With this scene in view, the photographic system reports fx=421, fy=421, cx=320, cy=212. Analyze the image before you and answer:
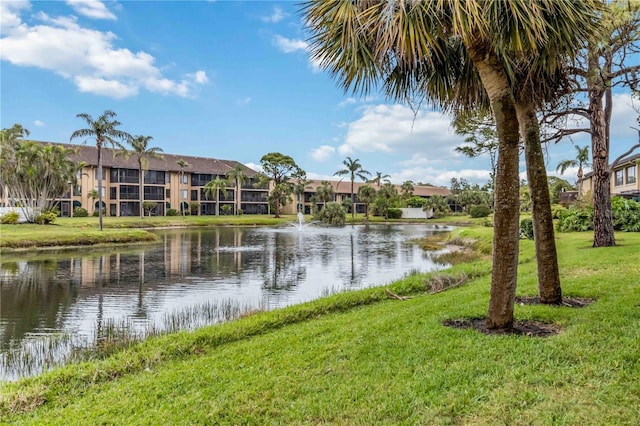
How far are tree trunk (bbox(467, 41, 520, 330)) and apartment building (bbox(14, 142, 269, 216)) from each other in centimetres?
6043

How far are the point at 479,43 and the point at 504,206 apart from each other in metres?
2.37

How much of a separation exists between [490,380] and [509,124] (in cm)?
349

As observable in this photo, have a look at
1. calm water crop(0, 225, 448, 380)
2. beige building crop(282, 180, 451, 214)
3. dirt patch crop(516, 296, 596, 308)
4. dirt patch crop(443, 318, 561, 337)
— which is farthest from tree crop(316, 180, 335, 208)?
dirt patch crop(443, 318, 561, 337)

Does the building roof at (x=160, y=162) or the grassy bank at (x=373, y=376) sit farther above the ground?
the building roof at (x=160, y=162)

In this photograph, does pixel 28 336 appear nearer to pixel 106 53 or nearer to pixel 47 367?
pixel 47 367

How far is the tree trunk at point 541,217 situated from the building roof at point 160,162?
176ft

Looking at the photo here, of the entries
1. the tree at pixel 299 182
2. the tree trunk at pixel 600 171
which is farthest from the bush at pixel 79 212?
the tree trunk at pixel 600 171

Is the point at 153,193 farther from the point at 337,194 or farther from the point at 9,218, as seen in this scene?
the point at 337,194

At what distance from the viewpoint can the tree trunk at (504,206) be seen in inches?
231

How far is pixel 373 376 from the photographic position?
4.86m

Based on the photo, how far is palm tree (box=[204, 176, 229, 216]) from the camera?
6794 centimetres

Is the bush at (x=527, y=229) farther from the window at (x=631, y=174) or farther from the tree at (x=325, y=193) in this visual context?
the tree at (x=325, y=193)

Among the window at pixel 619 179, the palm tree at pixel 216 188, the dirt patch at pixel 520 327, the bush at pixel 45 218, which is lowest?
the dirt patch at pixel 520 327

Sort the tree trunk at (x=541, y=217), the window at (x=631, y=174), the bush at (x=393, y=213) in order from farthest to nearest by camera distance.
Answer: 1. the bush at (x=393, y=213)
2. the window at (x=631, y=174)
3. the tree trunk at (x=541, y=217)
